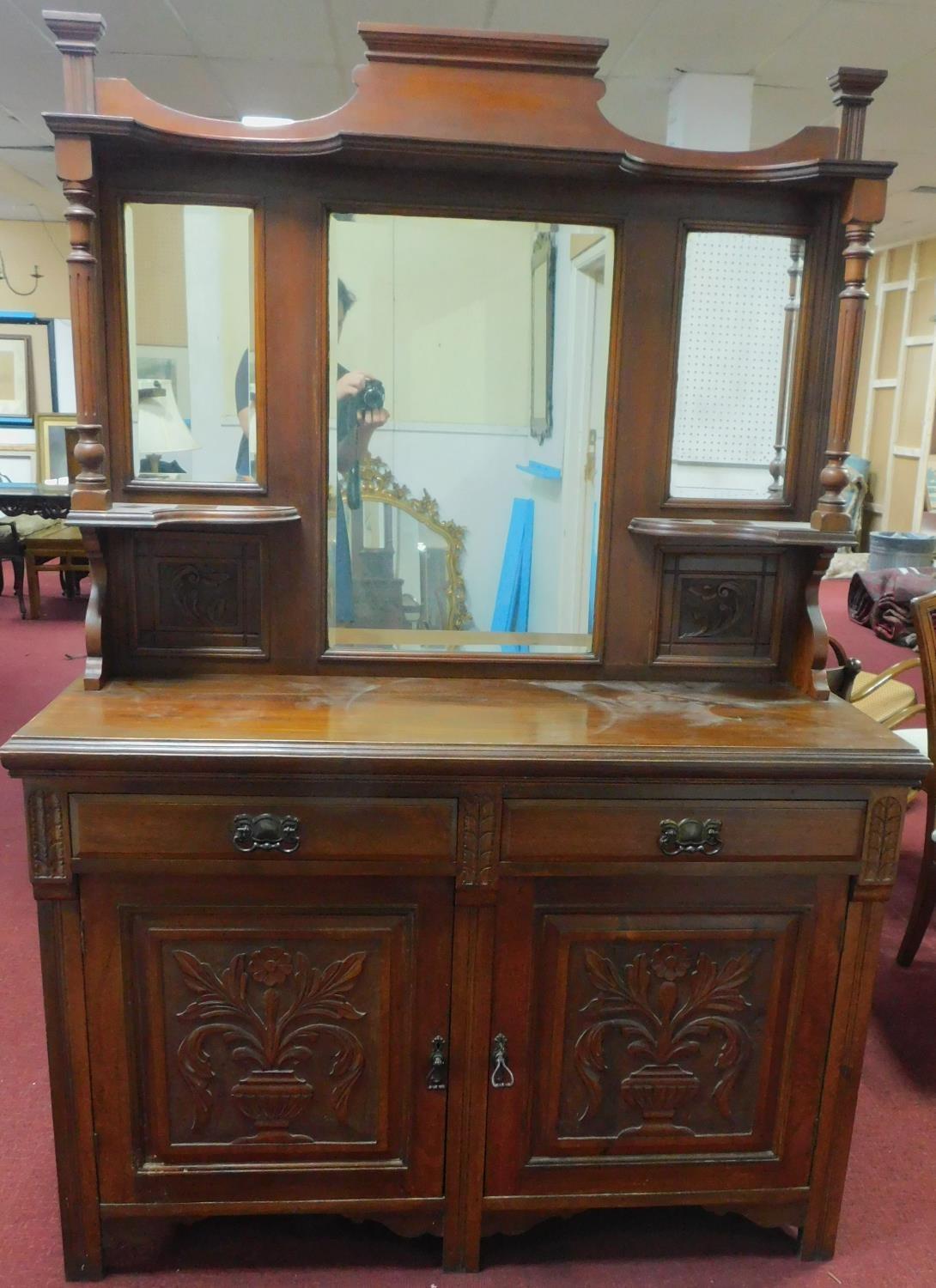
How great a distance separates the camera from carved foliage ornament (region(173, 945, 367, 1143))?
149 centimetres

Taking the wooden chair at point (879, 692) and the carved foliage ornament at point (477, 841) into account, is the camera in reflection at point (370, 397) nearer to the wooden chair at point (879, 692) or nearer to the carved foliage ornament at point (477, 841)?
the carved foliage ornament at point (477, 841)

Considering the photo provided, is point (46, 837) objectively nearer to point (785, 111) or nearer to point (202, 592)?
point (202, 592)

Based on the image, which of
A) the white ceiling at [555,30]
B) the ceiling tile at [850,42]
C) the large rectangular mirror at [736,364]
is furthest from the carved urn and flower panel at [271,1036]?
the ceiling tile at [850,42]

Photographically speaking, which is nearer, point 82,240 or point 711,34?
point 82,240

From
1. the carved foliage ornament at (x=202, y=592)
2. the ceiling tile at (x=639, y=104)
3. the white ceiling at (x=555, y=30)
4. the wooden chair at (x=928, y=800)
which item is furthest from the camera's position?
the ceiling tile at (x=639, y=104)

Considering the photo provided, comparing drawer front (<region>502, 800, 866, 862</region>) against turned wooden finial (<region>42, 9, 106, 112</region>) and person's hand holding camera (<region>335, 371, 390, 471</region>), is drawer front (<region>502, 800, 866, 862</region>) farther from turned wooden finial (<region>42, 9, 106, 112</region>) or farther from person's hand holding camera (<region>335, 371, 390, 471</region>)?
turned wooden finial (<region>42, 9, 106, 112</region>)

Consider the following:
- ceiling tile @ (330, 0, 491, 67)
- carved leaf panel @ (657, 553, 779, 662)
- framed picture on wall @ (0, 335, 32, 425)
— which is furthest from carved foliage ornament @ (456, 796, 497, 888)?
framed picture on wall @ (0, 335, 32, 425)

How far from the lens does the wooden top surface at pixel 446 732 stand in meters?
1.38

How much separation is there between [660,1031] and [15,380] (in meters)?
8.82

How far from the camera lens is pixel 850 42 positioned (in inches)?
132

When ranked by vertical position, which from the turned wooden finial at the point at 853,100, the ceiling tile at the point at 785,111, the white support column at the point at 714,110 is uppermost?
the ceiling tile at the point at 785,111

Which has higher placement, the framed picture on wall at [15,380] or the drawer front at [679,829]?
the framed picture on wall at [15,380]

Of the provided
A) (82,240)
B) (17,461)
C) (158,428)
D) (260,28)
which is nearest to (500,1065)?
(158,428)

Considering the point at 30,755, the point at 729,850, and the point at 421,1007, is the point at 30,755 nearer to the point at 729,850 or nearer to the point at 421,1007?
the point at 421,1007
